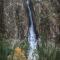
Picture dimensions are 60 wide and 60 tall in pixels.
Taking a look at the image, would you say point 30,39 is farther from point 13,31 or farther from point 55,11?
point 55,11

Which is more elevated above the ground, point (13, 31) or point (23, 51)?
point (13, 31)

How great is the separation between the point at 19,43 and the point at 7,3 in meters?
0.55

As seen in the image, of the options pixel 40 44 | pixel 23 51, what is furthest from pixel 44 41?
pixel 23 51

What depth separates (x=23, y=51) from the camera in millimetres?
3078

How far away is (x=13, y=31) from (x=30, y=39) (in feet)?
0.82

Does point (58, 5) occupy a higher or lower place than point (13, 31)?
higher

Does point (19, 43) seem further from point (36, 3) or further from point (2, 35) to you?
point (36, 3)

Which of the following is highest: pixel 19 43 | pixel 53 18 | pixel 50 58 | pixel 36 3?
pixel 36 3

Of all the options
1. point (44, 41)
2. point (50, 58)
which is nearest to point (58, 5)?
point (44, 41)

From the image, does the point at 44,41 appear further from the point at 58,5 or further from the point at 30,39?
the point at 58,5

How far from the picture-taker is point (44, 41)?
3064 millimetres

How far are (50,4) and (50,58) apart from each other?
0.69 meters

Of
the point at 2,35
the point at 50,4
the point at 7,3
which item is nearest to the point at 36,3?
the point at 50,4

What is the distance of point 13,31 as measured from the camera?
124 inches
